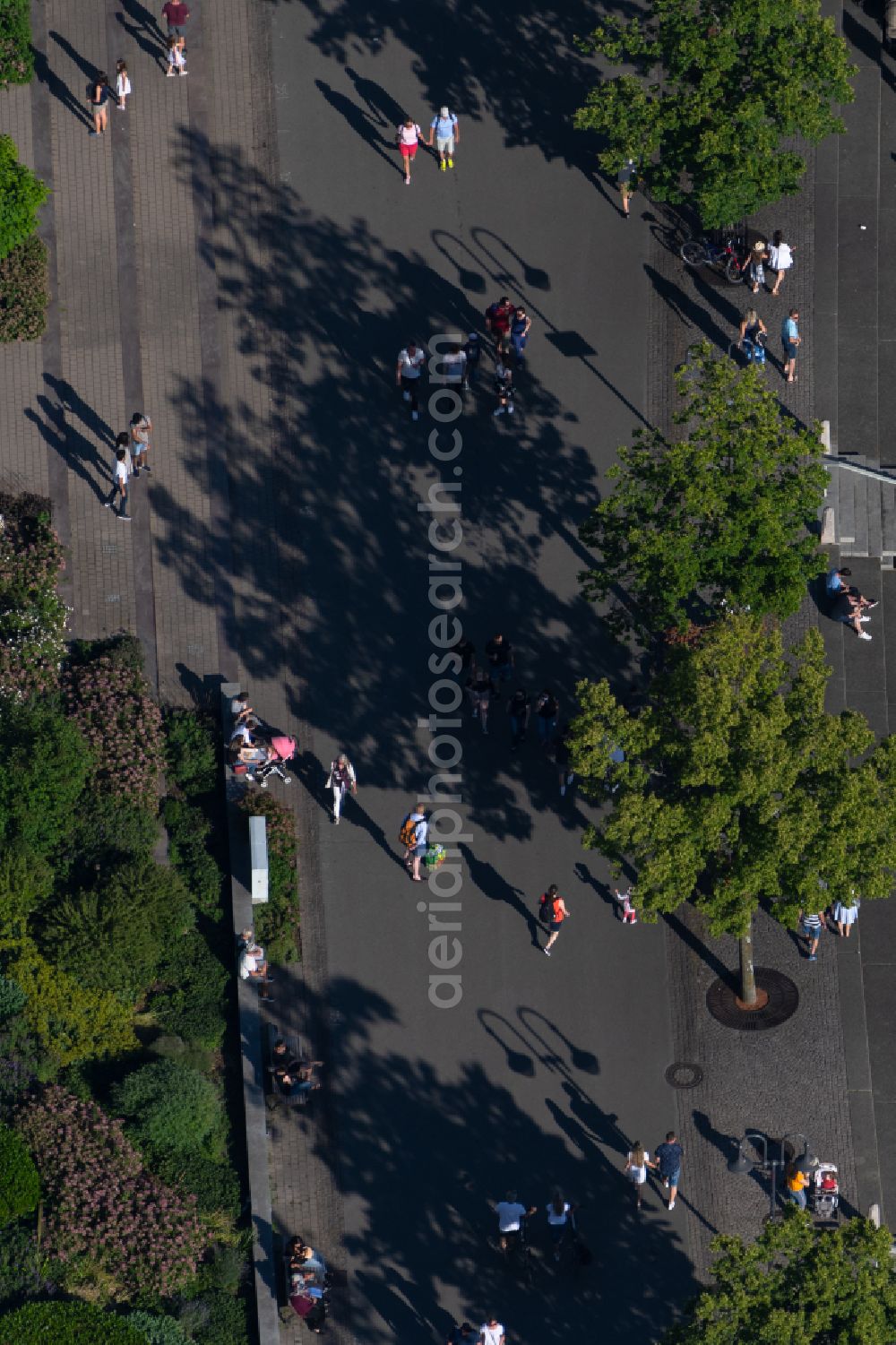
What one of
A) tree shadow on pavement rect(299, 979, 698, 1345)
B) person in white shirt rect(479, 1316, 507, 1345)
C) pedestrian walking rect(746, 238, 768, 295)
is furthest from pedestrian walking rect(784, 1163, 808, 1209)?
pedestrian walking rect(746, 238, 768, 295)

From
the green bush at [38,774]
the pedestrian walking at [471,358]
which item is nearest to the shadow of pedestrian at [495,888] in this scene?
the green bush at [38,774]

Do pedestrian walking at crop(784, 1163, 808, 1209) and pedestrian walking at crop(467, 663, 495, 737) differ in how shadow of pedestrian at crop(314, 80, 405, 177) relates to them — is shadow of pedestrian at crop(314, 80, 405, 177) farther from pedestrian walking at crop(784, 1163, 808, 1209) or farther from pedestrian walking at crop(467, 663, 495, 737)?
pedestrian walking at crop(784, 1163, 808, 1209)

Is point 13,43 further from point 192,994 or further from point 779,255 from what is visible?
point 192,994

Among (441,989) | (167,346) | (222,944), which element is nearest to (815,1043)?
(441,989)

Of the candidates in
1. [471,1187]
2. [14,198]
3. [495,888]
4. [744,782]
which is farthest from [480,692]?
[14,198]

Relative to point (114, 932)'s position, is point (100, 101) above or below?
above

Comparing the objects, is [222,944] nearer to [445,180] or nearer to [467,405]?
[467,405]
